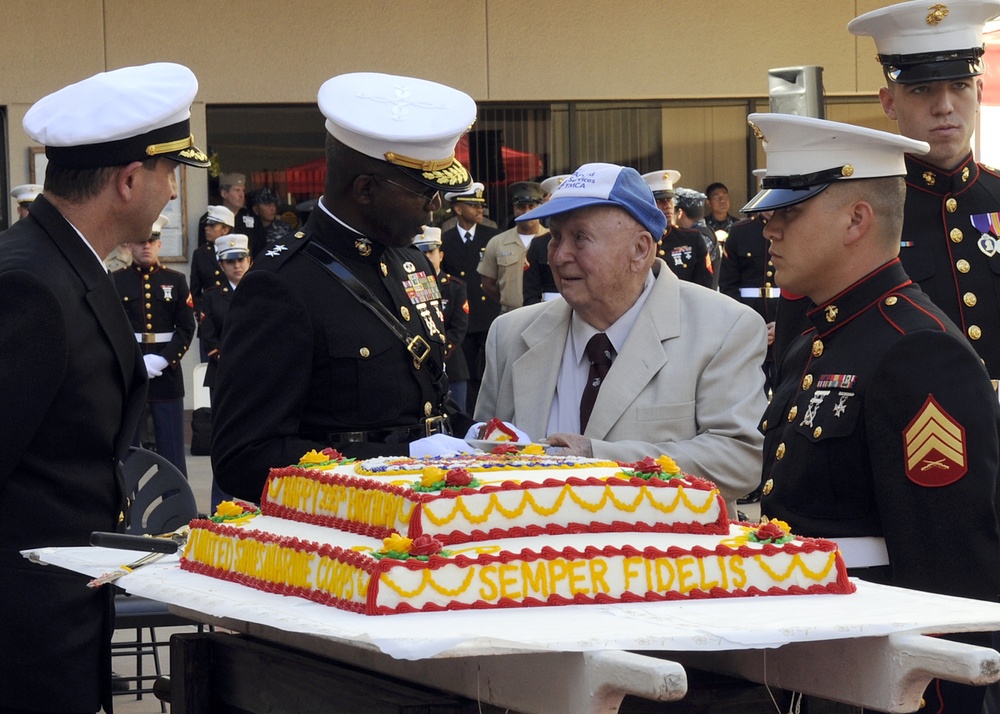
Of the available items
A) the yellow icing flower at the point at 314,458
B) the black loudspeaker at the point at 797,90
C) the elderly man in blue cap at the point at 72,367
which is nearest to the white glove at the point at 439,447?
the yellow icing flower at the point at 314,458

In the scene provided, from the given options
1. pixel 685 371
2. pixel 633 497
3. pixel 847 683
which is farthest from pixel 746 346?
pixel 847 683

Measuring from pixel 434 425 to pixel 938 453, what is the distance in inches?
57.1

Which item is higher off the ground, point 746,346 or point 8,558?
point 746,346

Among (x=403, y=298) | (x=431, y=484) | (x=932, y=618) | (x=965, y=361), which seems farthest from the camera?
(x=403, y=298)

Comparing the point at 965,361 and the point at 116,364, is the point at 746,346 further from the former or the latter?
the point at 116,364

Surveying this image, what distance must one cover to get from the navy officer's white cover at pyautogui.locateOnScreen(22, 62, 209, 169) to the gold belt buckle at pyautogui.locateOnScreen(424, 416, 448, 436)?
0.97 metres

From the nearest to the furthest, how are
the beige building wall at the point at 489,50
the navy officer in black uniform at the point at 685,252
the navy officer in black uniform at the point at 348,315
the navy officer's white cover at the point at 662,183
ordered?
1. the navy officer in black uniform at the point at 348,315
2. the navy officer in black uniform at the point at 685,252
3. the navy officer's white cover at the point at 662,183
4. the beige building wall at the point at 489,50

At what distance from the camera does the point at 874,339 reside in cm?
305

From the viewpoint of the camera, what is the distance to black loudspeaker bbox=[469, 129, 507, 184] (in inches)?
606

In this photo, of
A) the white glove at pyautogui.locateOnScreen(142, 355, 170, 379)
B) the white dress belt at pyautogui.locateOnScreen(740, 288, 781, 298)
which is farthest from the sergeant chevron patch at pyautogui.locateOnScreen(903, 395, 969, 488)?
the white dress belt at pyautogui.locateOnScreen(740, 288, 781, 298)

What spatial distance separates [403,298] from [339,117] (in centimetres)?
53

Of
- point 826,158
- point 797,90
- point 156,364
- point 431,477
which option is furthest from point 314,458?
point 156,364

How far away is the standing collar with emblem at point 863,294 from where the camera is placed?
316cm

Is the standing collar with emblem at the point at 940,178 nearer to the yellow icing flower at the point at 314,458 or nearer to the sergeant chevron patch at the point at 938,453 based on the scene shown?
the sergeant chevron patch at the point at 938,453
